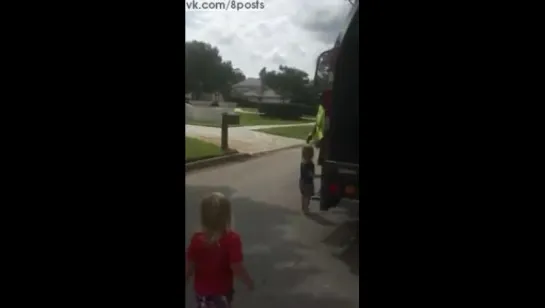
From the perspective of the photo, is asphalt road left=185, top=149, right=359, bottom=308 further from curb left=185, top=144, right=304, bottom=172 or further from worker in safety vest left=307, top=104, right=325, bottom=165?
worker in safety vest left=307, top=104, right=325, bottom=165

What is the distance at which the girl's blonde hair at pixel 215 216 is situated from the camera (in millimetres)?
2154

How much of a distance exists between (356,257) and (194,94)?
0.91 meters

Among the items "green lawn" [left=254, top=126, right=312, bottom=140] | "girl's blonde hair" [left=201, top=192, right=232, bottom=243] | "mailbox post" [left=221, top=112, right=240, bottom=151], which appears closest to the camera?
"girl's blonde hair" [left=201, top=192, right=232, bottom=243]

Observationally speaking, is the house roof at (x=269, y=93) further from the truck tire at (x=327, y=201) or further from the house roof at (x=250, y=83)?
the truck tire at (x=327, y=201)

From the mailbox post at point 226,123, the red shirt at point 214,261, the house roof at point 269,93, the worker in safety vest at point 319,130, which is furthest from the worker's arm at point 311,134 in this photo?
the red shirt at point 214,261

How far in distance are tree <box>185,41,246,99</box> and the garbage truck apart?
0.35 m

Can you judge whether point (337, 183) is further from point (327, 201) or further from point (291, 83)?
point (291, 83)

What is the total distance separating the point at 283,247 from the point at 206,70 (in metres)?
0.76

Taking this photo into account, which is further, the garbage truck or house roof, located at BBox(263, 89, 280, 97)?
house roof, located at BBox(263, 89, 280, 97)

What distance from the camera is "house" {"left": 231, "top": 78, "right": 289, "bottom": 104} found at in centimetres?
227

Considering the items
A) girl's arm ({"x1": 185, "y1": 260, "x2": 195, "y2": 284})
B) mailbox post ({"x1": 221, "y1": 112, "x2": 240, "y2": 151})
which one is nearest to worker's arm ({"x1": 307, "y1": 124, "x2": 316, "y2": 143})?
mailbox post ({"x1": 221, "y1": 112, "x2": 240, "y2": 151})

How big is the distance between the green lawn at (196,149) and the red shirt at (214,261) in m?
0.31
